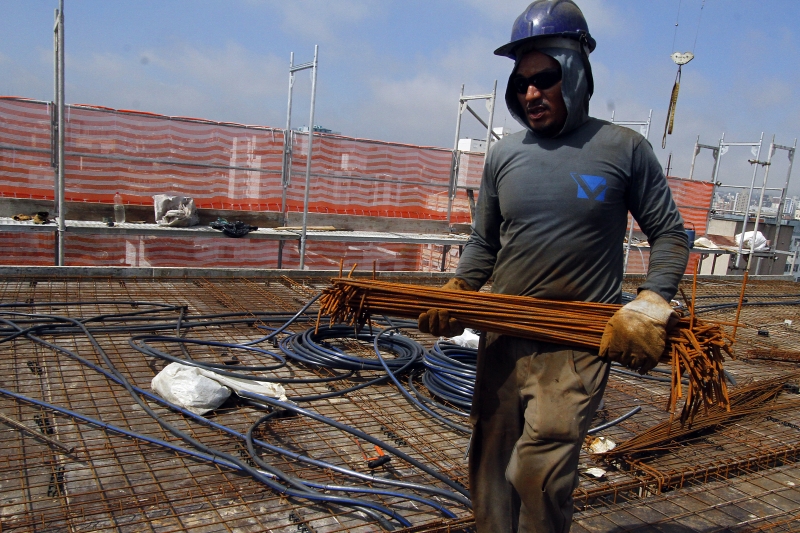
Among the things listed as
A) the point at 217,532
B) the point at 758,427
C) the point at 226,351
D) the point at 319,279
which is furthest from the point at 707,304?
the point at 217,532

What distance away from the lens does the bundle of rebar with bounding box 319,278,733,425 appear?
2.00 meters

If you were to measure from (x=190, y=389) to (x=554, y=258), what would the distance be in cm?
246

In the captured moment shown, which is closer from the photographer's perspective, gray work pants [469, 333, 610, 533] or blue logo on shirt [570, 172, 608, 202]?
Answer: gray work pants [469, 333, 610, 533]

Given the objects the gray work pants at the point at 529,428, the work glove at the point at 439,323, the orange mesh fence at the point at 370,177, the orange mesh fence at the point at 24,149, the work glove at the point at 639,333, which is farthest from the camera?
the orange mesh fence at the point at 370,177

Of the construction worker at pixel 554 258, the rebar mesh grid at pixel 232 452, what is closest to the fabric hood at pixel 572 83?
the construction worker at pixel 554 258

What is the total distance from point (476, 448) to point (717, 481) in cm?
185

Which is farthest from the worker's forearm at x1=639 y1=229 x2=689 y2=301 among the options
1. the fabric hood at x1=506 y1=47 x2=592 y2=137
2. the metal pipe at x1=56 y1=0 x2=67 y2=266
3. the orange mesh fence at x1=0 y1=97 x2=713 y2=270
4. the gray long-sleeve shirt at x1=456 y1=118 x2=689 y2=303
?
A: the orange mesh fence at x1=0 y1=97 x2=713 y2=270

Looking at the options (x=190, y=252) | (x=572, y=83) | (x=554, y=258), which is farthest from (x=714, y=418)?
(x=190, y=252)

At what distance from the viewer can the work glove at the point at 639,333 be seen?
1.94 m

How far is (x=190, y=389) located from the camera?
12.2ft

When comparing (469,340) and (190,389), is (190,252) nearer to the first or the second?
(469,340)

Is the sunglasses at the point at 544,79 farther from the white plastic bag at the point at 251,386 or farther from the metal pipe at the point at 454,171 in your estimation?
the metal pipe at the point at 454,171

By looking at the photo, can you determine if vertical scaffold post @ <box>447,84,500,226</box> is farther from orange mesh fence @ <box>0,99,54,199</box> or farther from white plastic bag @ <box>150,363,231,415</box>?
white plastic bag @ <box>150,363,231,415</box>

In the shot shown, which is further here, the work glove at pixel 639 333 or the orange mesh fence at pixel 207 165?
the orange mesh fence at pixel 207 165
